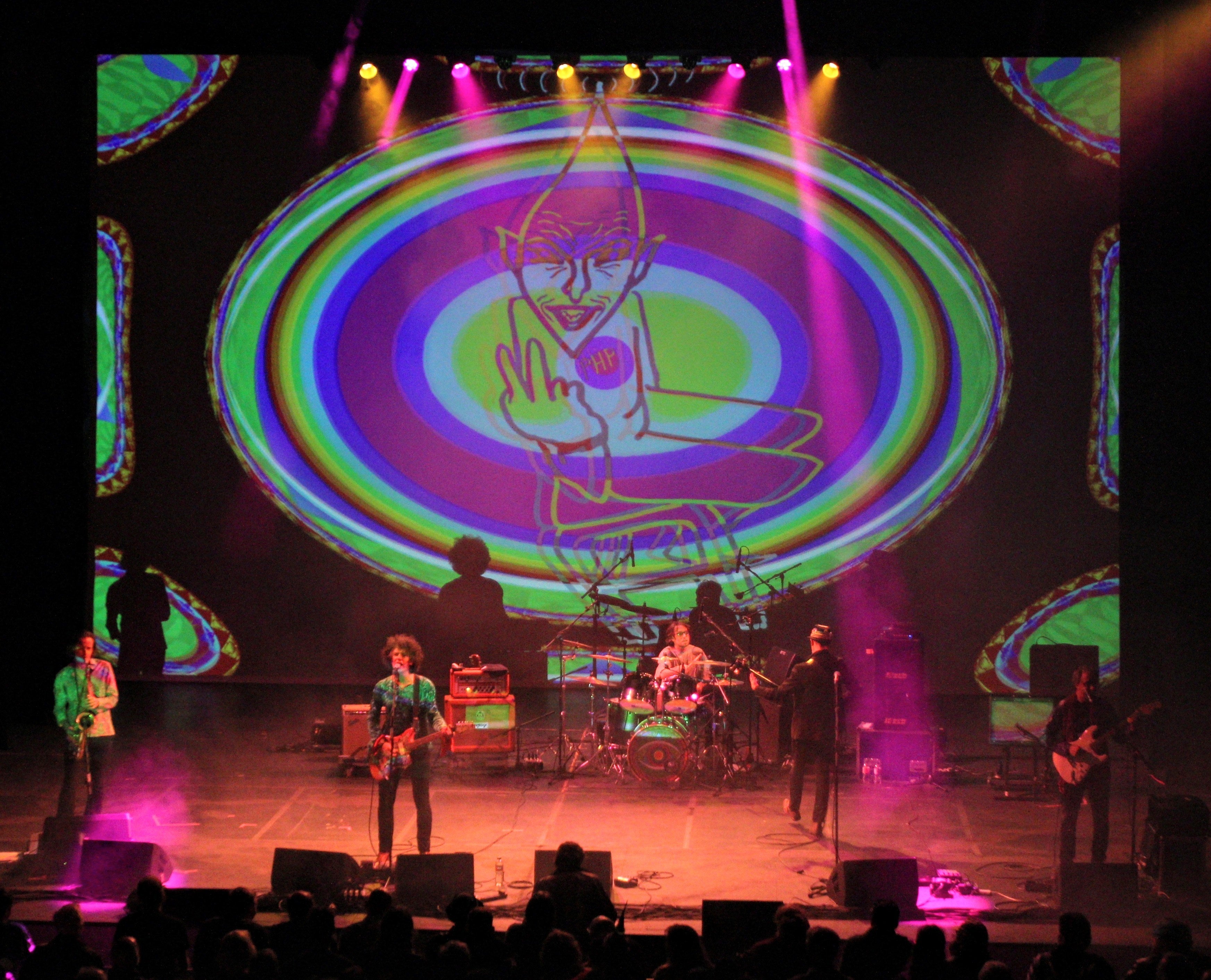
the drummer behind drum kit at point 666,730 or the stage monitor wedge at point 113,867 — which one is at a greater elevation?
the drummer behind drum kit at point 666,730

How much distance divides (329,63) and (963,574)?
8.25 m

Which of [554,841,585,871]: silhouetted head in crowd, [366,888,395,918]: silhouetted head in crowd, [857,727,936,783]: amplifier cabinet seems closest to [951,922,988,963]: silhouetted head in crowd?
[554,841,585,871]: silhouetted head in crowd

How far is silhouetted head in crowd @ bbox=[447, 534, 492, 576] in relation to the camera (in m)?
14.4

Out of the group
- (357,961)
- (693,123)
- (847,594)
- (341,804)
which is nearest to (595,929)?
(357,961)

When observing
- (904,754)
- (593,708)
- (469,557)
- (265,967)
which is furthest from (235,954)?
(469,557)

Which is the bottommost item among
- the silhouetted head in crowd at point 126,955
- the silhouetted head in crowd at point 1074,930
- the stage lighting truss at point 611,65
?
the silhouetted head in crowd at point 126,955

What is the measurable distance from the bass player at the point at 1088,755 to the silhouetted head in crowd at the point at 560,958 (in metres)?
4.71

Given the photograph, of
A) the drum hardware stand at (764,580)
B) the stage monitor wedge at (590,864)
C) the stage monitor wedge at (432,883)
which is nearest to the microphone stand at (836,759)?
the stage monitor wedge at (590,864)

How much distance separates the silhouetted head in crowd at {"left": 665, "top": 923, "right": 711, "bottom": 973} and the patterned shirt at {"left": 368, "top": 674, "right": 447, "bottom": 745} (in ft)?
12.6

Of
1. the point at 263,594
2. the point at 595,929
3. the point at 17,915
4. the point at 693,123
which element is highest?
the point at 693,123

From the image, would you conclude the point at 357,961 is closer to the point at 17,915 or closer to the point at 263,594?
the point at 17,915

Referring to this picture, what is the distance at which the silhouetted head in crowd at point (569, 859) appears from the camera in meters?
6.76

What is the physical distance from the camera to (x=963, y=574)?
14.1 metres

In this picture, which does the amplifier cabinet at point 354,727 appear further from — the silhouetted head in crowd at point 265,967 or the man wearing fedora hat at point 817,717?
the silhouetted head in crowd at point 265,967
